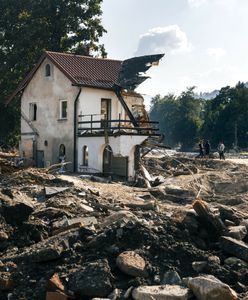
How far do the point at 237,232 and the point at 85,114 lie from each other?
18.2m

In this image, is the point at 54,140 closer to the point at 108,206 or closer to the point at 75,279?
the point at 108,206

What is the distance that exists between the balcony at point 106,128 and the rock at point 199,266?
1592cm

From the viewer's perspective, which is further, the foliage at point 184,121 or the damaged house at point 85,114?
the foliage at point 184,121

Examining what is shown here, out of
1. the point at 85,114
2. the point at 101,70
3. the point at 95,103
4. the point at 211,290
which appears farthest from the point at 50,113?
the point at 211,290

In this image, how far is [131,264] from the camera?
765cm

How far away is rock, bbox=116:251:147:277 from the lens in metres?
7.61

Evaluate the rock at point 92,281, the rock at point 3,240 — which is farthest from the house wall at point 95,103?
the rock at point 92,281

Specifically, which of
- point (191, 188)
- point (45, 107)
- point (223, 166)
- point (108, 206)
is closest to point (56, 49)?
point (45, 107)

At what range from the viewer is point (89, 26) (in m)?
38.9

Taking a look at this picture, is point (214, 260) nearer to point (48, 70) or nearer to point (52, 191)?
point (52, 191)

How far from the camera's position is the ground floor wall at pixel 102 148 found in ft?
78.3

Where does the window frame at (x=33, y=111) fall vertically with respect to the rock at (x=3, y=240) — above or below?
above

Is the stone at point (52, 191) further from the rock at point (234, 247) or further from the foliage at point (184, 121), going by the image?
the foliage at point (184, 121)

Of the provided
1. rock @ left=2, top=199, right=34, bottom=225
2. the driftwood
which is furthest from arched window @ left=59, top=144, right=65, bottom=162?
the driftwood
